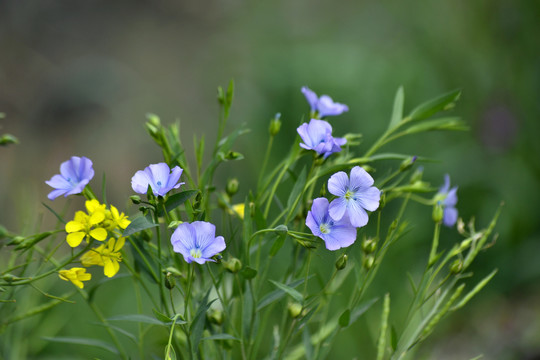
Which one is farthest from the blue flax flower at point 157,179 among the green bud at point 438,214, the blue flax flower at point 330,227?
the green bud at point 438,214

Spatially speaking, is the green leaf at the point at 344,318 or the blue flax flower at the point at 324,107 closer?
the green leaf at the point at 344,318

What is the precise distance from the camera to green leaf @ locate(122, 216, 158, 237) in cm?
49

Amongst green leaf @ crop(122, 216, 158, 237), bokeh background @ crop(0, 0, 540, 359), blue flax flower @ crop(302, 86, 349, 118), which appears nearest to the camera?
green leaf @ crop(122, 216, 158, 237)

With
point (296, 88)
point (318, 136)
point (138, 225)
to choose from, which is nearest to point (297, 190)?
point (318, 136)

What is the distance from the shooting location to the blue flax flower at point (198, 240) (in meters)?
0.49

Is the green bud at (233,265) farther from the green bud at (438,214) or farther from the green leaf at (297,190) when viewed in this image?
the green bud at (438,214)

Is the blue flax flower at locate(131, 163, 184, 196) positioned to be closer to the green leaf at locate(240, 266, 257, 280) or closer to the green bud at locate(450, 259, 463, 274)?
the green leaf at locate(240, 266, 257, 280)

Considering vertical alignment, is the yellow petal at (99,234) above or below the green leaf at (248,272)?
above

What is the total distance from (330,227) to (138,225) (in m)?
0.16

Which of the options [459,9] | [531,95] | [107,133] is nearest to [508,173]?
[531,95]

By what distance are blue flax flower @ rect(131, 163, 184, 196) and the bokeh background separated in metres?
0.08

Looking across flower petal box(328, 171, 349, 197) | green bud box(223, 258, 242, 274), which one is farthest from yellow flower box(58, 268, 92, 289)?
flower petal box(328, 171, 349, 197)

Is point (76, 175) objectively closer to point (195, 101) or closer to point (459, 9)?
point (459, 9)

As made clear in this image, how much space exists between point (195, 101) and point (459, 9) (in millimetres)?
1311
